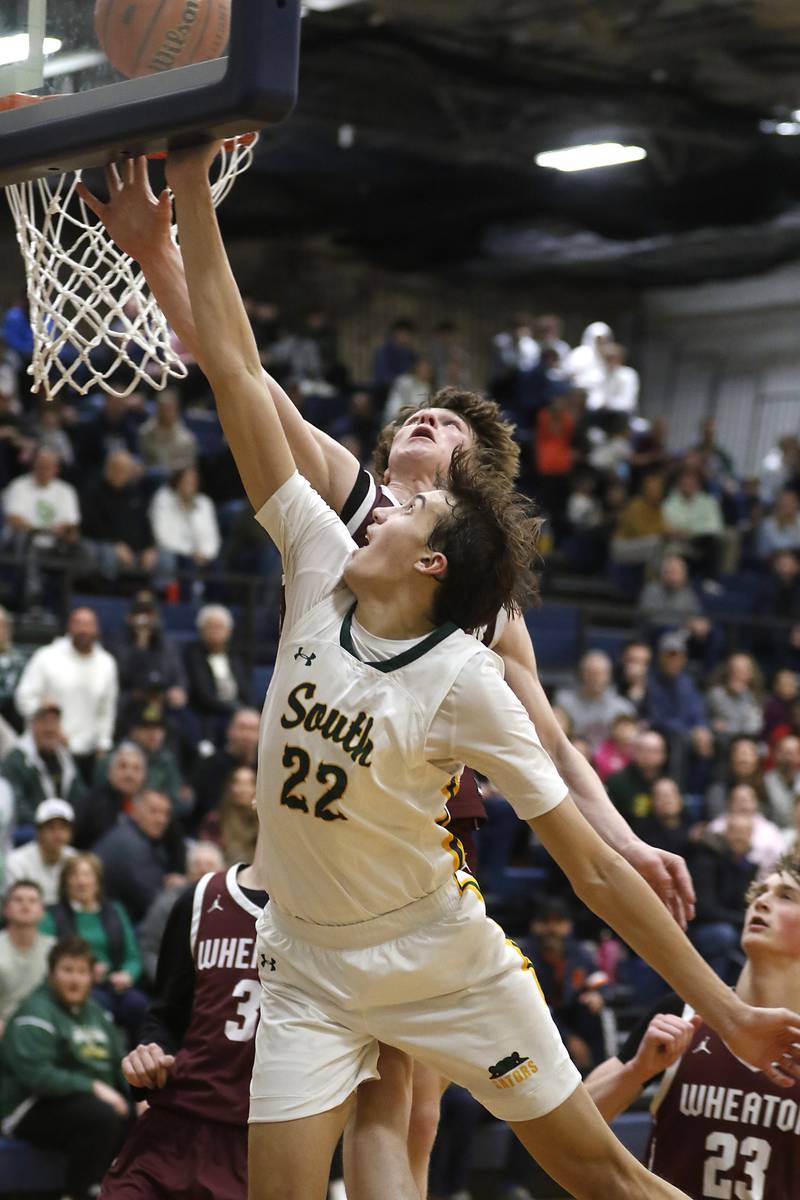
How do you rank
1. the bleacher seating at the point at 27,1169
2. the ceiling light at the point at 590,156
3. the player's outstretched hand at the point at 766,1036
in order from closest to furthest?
the player's outstretched hand at the point at 766,1036 → the bleacher seating at the point at 27,1169 → the ceiling light at the point at 590,156

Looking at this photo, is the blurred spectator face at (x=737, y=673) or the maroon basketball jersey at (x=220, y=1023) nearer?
the maroon basketball jersey at (x=220, y=1023)

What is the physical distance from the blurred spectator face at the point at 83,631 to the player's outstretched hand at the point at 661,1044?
22.2 feet

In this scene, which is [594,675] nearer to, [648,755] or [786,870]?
[648,755]

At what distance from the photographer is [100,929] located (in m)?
8.56

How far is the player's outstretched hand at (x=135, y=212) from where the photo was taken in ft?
12.3

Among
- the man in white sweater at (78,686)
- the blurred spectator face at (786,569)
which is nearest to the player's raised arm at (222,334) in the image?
the man in white sweater at (78,686)

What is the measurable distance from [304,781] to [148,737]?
6834mm

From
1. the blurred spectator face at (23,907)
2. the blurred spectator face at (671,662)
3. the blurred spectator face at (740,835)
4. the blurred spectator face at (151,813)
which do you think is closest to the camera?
the blurred spectator face at (23,907)

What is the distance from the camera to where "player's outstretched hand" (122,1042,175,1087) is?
4.43 m

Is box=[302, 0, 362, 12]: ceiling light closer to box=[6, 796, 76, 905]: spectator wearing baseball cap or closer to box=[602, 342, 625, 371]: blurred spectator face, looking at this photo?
box=[602, 342, 625, 371]: blurred spectator face

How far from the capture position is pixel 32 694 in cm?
1030

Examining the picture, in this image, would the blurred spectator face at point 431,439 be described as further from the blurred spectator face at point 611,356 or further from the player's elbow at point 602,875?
the blurred spectator face at point 611,356

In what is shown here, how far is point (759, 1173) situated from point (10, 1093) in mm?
4341

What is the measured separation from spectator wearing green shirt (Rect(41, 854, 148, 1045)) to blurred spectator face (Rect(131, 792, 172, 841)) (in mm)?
Result: 759
